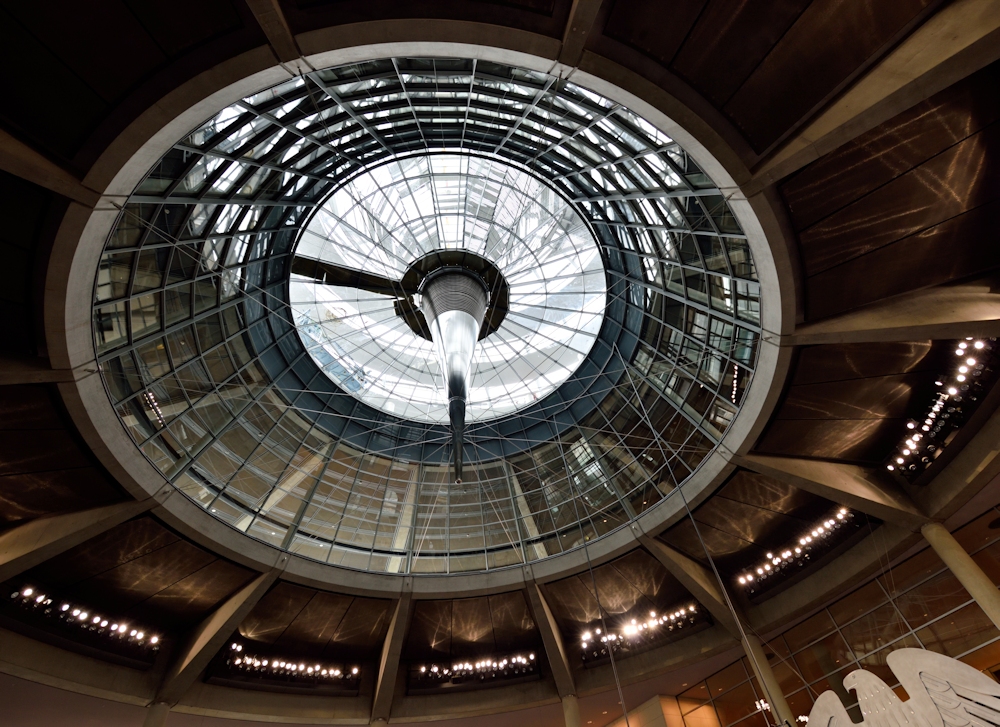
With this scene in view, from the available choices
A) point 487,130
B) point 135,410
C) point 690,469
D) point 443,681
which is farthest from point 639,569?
point 135,410

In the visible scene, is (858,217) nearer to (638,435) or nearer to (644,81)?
(644,81)

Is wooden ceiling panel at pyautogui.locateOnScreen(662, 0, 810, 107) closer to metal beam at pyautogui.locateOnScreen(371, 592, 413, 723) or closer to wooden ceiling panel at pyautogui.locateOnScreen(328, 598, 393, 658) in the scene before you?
metal beam at pyautogui.locateOnScreen(371, 592, 413, 723)

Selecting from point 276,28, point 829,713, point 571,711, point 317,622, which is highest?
point 276,28

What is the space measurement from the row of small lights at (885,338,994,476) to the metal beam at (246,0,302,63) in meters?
19.0

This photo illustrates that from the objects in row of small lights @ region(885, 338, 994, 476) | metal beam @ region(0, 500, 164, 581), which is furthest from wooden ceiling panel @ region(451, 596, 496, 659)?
row of small lights @ region(885, 338, 994, 476)

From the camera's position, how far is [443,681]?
24.2m

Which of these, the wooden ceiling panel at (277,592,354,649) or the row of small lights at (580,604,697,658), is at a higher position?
the wooden ceiling panel at (277,592,354,649)

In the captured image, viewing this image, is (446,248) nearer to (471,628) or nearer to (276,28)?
(276,28)

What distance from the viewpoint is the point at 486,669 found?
24031 mm

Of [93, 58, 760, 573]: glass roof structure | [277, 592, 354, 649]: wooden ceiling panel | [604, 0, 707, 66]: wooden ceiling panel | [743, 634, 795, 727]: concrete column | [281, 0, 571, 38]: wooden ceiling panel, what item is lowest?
[743, 634, 795, 727]: concrete column

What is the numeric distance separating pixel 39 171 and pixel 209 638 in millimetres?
17124

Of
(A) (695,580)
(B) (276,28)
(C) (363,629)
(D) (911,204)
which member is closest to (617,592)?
(A) (695,580)

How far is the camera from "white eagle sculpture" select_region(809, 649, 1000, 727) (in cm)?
1074

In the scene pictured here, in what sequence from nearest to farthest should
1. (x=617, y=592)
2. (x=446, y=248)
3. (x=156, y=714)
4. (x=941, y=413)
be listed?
(x=941, y=413) < (x=156, y=714) < (x=617, y=592) < (x=446, y=248)
